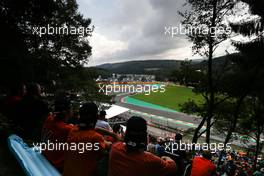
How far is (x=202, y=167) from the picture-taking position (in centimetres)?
510

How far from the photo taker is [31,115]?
197 inches

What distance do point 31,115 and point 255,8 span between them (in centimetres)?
1312

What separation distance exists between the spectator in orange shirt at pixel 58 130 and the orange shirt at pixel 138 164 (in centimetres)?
119

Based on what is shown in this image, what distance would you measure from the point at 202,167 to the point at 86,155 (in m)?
2.97

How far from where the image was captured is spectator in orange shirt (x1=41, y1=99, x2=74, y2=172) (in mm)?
3496

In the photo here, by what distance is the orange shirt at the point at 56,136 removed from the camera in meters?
3.49

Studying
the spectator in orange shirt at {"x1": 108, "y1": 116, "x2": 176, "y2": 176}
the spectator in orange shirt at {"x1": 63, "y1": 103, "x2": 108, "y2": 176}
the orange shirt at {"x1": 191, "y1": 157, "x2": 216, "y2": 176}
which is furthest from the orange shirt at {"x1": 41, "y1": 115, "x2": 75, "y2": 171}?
the orange shirt at {"x1": 191, "y1": 157, "x2": 216, "y2": 176}

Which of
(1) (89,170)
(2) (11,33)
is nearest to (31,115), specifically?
(1) (89,170)

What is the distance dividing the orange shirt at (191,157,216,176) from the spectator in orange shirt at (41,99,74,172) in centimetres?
270

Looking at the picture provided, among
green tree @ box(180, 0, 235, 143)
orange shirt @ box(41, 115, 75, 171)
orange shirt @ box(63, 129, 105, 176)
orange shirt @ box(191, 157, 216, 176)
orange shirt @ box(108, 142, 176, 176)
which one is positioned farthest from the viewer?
green tree @ box(180, 0, 235, 143)

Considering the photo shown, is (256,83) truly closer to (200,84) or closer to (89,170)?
(200,84)

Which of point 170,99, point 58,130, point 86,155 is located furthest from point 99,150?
point 170,99

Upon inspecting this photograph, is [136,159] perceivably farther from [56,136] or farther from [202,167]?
[202,167]

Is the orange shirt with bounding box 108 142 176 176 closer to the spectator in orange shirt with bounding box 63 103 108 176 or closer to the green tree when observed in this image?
the spectator in orange shirt with bounding box 63 103 108 176
